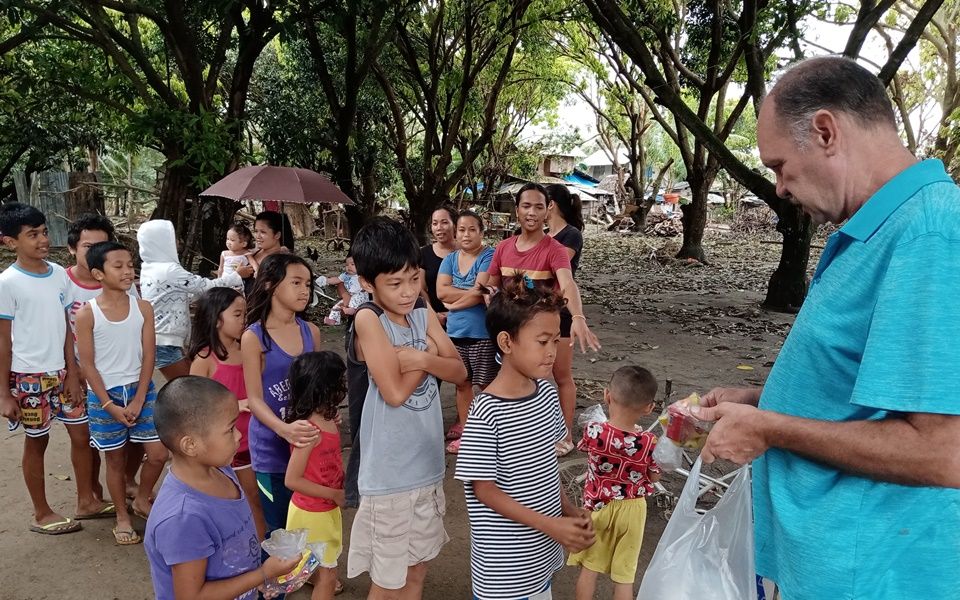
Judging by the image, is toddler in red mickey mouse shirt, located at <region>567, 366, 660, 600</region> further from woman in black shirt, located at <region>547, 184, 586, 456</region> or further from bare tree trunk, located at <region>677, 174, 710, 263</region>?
bare tree trunk, located at <region>677, 174, 710, 263</region>

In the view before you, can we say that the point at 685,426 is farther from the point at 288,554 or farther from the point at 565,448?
the point at 565,448

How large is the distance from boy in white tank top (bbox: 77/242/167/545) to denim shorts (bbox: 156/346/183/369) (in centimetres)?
51

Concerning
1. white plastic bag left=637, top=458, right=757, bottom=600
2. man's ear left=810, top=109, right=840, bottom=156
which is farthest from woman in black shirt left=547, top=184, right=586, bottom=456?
man's ear left=810, top=109, right=840, bottom=156

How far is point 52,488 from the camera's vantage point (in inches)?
149

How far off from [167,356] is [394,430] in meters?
2.35

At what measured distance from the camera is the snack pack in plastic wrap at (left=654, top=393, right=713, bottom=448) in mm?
1910

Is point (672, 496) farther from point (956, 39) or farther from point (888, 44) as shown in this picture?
point (956, 39)

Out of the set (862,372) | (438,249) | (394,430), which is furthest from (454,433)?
(862,372)

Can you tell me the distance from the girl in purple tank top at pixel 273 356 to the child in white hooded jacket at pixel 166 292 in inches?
49.8

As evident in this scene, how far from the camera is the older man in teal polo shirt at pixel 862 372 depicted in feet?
3.67

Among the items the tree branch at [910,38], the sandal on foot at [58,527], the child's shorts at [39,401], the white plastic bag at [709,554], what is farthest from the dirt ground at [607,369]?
the tree branch at [910,38]

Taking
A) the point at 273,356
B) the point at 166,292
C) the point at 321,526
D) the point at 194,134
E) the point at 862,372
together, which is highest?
the point at 194,134

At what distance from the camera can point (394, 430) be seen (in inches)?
87.0

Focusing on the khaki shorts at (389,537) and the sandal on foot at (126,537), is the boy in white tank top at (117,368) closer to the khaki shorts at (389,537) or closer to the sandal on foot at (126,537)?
the sandal on foot at (126,537)
